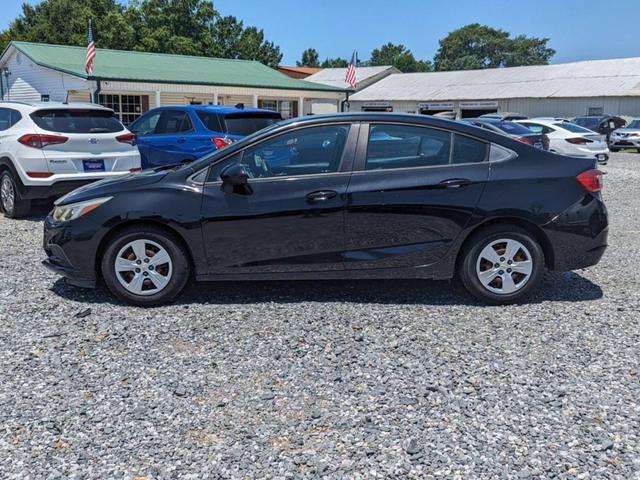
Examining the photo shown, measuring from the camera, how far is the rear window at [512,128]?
17.9 meters

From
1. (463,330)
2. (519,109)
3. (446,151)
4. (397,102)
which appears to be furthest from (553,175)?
(397,102)

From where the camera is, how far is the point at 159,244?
498 centimetres

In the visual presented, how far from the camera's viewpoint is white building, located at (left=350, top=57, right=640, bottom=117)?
38.3 m

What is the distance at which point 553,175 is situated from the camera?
5.09 meters

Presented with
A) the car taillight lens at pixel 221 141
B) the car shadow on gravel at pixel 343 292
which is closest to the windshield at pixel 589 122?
the car taillight lens at pixel 221 141

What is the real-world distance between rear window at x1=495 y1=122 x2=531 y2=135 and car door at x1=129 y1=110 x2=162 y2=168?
10.8 meters

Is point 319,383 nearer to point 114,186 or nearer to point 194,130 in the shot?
point 114,186

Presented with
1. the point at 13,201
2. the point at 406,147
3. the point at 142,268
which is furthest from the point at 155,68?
the point at 406,147

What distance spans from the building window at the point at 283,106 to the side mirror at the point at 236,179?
29107 mm

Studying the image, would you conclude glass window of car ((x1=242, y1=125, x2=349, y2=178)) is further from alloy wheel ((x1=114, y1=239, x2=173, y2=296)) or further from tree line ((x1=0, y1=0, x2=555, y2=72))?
tree line ((x1=0, y1=0, x2=555, y2=72))

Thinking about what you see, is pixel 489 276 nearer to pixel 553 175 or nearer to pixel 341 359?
pixel 553 175

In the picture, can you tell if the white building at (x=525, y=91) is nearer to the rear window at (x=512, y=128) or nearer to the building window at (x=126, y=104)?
the building window at (x=126, y=104)

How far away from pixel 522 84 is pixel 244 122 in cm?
3740

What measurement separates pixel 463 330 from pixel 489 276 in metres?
0.71
